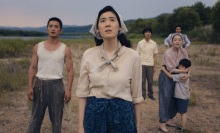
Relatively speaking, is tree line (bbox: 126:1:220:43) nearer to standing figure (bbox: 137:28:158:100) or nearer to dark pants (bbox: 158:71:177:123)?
standing figure (bbox: 137:28:158:100)

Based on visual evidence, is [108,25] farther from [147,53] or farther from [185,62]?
[147,53]

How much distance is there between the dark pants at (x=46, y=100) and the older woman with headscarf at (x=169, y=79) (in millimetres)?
1972

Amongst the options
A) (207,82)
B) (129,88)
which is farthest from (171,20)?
(129,88)

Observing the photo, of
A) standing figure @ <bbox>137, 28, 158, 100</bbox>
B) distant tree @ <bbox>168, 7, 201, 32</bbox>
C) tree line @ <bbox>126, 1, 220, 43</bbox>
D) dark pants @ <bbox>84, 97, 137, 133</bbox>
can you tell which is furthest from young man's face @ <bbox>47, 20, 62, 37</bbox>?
distant tree @ <bbox>168, 7, 201, 32</bbox>

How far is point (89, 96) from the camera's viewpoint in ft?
7.82

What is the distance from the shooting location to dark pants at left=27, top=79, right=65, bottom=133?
3908 mm

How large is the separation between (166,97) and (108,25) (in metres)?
3.14

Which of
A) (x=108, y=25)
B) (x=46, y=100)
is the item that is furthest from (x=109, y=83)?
(x=46, y=100)

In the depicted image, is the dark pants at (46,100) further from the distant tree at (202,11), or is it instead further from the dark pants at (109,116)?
the distant tree at (202,11)

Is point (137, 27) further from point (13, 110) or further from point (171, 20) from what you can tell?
point (13, 110)

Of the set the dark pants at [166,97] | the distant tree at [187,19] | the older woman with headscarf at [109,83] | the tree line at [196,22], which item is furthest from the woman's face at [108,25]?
the distant tree at [187,19]

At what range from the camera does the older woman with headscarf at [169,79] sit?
5.01 m

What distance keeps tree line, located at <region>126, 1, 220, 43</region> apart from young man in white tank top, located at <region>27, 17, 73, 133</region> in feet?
99.0

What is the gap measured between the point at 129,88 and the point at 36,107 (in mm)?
1958
